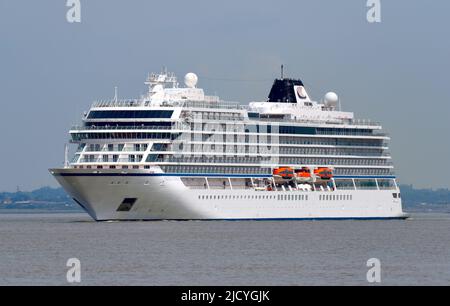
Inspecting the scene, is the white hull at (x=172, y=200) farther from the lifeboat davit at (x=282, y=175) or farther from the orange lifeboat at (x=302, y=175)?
the orange lifeboat at (x=302, y=175)

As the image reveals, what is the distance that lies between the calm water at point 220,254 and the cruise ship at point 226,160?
2.46 meters

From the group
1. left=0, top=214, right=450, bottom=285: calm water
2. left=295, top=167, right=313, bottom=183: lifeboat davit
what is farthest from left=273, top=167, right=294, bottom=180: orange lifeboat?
left=0, top=214, right=450, bottom=285: calm water

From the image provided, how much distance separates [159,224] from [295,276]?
3993 centimetres

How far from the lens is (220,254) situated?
231ft

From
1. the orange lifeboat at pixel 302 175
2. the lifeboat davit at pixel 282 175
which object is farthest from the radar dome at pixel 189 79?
the orange lifeboat at pixel 302 175

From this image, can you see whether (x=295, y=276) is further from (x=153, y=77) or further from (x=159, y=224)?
(x=153, y=77)

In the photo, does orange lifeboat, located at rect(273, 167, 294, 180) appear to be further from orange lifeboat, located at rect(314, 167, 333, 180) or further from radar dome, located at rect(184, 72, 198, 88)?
radar dome, located at rect(184, 72, 198, 88)

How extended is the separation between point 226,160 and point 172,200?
7.78 meters

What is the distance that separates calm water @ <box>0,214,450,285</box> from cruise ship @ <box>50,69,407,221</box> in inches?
96.9

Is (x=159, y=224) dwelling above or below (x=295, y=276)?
above
